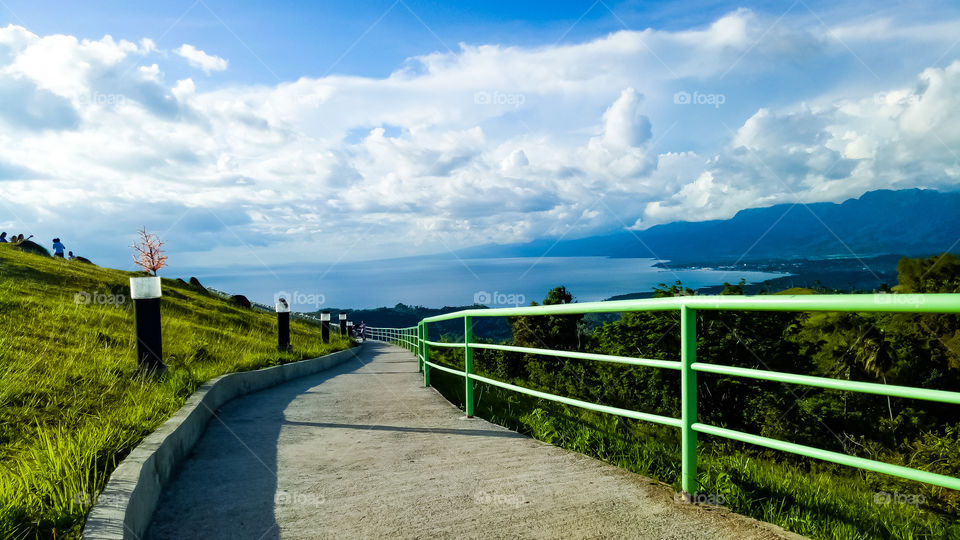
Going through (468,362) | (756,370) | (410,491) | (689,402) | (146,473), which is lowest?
(410,491)

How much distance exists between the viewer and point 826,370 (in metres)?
46.0

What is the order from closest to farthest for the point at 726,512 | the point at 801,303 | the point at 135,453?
the point at 801,303 → the point at 726,512 → the point at 135,453

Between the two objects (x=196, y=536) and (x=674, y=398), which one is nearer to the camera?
(x=196, y=536)

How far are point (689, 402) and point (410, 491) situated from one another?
162 cm

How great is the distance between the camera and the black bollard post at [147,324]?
6574mm

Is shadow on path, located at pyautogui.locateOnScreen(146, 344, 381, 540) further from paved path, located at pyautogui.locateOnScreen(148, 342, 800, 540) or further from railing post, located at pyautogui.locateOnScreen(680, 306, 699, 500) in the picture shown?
railing post, located at pyautogui.locateOnScreen(680, 306, 699, 500)

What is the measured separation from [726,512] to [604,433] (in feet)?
5.02

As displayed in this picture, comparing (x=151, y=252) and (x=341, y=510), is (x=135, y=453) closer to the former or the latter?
(x=341, y=510)

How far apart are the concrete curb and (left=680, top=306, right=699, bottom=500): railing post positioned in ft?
8.58

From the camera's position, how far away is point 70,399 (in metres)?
5.00

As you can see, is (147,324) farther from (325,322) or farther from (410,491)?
(325,322)

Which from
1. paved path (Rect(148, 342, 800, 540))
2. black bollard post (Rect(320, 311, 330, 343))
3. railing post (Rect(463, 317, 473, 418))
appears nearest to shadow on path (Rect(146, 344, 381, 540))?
paved path (Rect(148, 342, 800, 540))

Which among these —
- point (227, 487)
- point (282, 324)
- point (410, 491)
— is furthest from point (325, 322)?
point (410, 491)

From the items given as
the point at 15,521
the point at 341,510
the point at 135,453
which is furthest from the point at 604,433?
the point at 15,521
